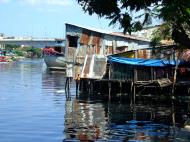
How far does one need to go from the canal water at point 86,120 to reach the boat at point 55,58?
36983mm

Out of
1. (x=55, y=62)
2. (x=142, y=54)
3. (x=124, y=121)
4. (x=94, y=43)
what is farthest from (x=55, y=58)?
(x=124, y=121)

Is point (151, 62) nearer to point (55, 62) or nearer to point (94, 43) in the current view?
point (94, 43)

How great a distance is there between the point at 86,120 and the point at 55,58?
51058 millimetres

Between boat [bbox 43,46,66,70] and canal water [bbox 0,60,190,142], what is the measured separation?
37.0m

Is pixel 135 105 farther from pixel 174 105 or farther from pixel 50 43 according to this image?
pixel 50 43

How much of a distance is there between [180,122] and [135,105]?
7864mm

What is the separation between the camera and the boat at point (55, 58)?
7369 cm

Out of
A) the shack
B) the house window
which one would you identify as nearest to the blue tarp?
the shack

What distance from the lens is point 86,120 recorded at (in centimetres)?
2394

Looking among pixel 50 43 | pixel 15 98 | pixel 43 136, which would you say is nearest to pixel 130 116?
pixel 43 136

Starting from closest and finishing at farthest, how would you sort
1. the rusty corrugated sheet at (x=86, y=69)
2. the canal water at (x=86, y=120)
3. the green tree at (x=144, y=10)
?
the green tree at (x=144, y=10), the canal water at (x=86, y=120), the rusty corrugated sheet at (x=86, y=69)

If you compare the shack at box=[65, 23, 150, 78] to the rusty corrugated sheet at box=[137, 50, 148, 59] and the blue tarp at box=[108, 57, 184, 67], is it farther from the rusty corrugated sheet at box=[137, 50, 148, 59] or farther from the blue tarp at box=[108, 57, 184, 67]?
the blue tarp at box=[108, 57, 184, 67]

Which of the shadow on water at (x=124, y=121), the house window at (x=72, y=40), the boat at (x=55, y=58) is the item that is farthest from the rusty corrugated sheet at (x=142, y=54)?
the boat at (x=55, y=58)

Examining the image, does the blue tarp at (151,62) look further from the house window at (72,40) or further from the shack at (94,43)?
the house window at (72,40)
